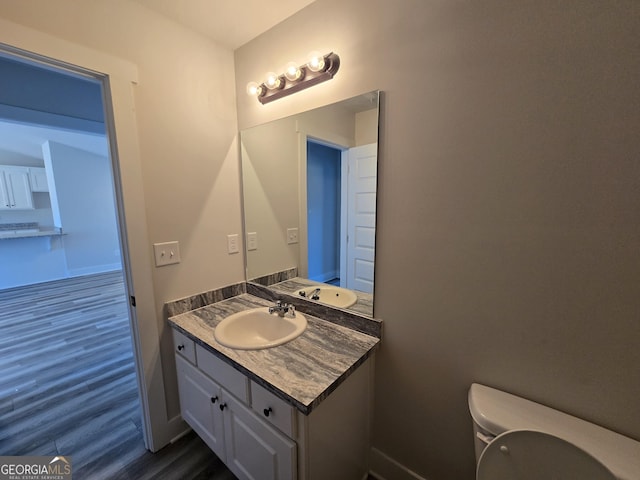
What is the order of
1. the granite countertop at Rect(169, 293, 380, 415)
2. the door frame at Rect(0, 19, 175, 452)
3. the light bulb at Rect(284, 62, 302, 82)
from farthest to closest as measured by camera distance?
the light bulb at Rect(284, 62, 302, 82)
the door frame at Rect(0, 19, 175, 452)
the granite countertop at Rect(169, 293, 380, 415)

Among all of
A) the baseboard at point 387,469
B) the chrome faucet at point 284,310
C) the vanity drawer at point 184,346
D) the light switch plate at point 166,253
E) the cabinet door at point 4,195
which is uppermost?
the cabinet door at point 4,195

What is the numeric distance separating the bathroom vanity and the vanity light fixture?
1.19 m

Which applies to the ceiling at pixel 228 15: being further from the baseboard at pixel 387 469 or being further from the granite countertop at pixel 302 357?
the baseboard at pixel 387 469

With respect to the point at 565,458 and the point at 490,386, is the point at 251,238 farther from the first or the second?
the point at 565,458

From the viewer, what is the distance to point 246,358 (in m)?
1.06

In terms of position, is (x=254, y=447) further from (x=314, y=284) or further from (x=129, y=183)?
(x=129, y=183)

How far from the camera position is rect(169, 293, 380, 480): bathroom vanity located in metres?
0.91

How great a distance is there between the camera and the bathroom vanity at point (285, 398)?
913 mm

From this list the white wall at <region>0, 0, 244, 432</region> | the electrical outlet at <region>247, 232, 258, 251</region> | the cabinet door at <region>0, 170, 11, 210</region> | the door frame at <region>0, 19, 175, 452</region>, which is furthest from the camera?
the cabinet door at <region>0, 170, 11, 210</region>

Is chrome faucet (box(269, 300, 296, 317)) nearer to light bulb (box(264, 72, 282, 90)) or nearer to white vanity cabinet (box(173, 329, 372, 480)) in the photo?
white vanity cabinet (box(173, 329, 372, 480))

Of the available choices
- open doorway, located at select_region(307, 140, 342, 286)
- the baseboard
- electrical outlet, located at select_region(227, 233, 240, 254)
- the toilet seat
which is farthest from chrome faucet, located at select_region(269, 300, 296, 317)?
the toilet seat

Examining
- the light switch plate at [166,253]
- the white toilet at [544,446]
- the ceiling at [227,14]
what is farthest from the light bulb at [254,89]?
the white toilet at [544,446]

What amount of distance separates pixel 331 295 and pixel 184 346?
850mm

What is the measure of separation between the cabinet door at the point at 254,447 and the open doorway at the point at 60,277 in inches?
31.9
